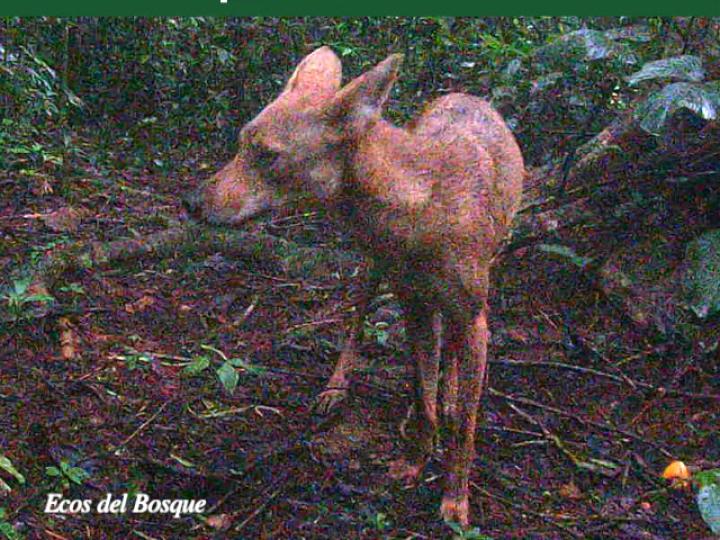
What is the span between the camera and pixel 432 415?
17.7 ft

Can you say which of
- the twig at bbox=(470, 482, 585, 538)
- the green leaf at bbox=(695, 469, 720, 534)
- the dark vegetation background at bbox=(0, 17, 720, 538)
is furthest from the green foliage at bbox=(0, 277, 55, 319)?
the green leaf at bbox=(695, 469, 720, 534)

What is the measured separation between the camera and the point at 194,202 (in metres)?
4.29

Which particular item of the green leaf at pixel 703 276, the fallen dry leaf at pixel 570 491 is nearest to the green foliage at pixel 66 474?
the fallen dry leaf at pixel 570 491

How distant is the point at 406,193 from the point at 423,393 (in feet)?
4.30

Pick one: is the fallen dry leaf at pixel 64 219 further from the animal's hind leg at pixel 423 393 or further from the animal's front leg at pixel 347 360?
the animal's hind leg at pixel 423 393

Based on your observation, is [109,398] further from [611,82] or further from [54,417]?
[611,82]

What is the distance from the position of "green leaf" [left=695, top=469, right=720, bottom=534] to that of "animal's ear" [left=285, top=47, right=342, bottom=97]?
7.22 feet

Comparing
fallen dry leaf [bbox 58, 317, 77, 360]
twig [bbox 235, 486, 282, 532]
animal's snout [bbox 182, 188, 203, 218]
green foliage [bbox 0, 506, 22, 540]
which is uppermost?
animal's snout [bbox 182, 188, 203, 218]

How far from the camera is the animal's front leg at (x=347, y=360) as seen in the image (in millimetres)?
5816

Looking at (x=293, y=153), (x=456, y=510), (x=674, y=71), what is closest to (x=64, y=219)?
(x=293, y=153)

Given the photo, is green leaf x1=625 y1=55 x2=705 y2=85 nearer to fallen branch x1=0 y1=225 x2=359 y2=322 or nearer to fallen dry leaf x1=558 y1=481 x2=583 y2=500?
fallen dry leaf x1=558 y1=481 x2=583 y2=500

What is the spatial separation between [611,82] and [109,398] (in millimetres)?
4334

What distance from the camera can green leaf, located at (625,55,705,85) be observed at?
5.82 meters

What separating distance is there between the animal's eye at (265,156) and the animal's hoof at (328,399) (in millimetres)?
1871
